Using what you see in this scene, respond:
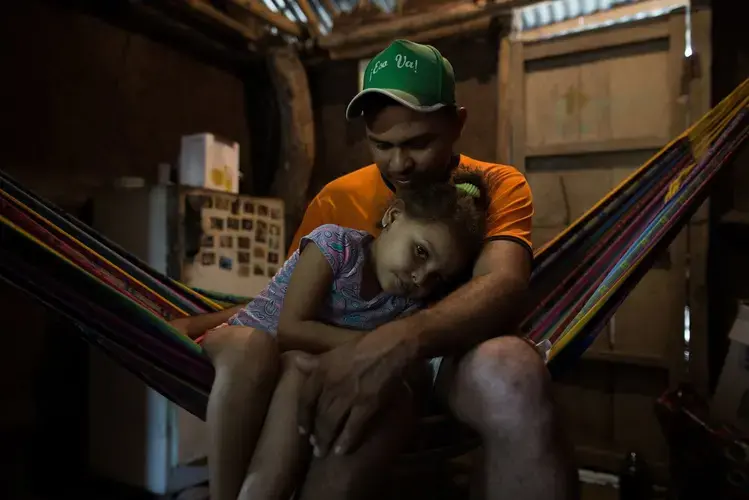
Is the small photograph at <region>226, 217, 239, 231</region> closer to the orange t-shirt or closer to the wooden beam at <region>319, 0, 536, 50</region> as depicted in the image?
the orange t-shirt

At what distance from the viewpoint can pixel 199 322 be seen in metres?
1.12

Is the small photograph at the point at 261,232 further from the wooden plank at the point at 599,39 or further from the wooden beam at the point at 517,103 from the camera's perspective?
the wooden plank at the point at 599,39

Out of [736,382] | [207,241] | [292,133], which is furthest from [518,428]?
[292,133]

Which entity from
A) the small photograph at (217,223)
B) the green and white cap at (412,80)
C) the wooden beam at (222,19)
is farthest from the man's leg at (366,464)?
the wooden beam at (222,19)

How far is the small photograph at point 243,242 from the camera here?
6.84ft

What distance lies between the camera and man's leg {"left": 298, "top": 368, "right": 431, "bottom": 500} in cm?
68

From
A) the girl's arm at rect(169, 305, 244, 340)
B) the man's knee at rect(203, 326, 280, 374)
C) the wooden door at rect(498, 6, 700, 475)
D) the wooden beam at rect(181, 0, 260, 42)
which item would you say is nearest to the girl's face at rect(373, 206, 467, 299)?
the man's knee at rect(203, 326, 280, 374)

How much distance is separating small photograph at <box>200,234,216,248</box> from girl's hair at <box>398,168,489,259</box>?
113 centimetres

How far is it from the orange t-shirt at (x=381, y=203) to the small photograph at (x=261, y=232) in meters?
0.93

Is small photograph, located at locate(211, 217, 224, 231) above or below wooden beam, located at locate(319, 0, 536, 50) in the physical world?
below

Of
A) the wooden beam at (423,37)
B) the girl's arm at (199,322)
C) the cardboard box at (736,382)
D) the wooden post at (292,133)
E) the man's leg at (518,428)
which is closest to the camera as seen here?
the man's leg at (518,428)

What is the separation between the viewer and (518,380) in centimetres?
69

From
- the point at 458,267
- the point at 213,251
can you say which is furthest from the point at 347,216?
the point at 213,251

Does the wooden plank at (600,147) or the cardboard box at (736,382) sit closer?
the cardboard box at (736,382)
